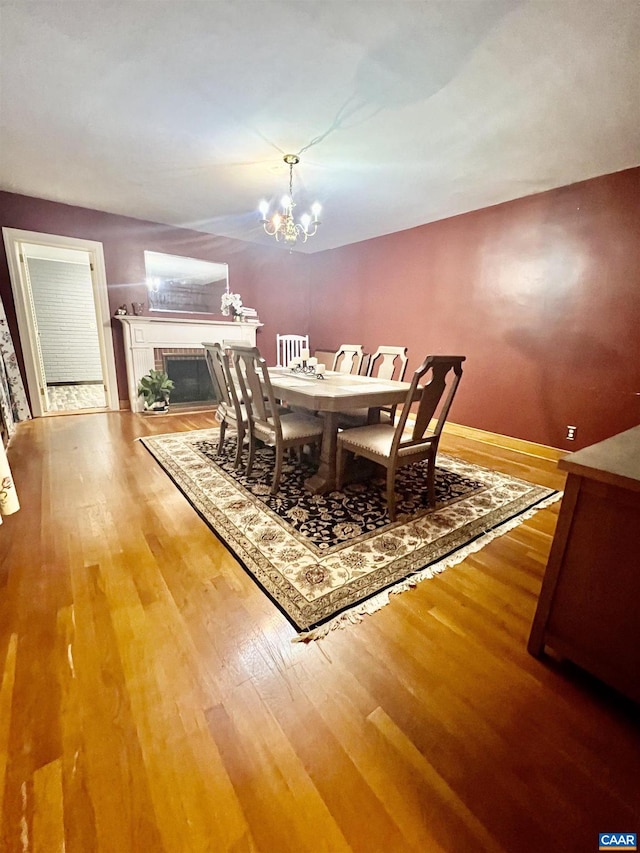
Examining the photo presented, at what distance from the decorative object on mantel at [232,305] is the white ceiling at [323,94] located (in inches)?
70.4

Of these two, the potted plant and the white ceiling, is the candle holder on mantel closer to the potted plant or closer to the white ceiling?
the white ceiling

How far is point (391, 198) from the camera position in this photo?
3.51m

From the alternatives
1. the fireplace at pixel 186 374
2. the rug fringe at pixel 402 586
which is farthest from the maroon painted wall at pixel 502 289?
the rug fringe at pixel 402 586

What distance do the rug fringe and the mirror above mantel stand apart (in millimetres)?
4843

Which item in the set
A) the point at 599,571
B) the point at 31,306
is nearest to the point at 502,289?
the point at 599,571

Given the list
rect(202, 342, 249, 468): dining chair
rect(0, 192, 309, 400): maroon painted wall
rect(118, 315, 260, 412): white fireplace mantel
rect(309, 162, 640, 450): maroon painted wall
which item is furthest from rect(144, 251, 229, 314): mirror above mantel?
rect(202, 342, 249, 468): dining chair

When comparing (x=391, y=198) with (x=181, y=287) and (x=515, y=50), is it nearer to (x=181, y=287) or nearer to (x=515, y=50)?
(x=515, y=50)

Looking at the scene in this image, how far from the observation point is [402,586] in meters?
1.56

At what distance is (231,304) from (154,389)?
172 centimetres

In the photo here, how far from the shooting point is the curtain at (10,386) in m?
3.42

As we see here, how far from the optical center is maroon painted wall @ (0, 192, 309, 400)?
3838 mm

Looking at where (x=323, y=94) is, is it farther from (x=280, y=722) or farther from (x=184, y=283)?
(x=184, y=283)

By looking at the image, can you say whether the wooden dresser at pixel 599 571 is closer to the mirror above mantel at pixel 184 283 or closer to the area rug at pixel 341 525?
the area rug at pixel 341 525

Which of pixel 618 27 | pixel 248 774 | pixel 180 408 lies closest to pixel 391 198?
pixel 618 27
